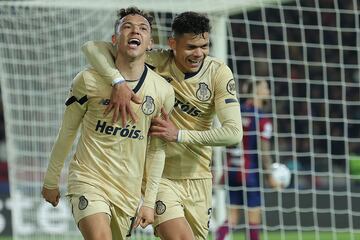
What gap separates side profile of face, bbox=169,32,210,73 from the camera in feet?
19.2

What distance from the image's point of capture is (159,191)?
5996 millimetres

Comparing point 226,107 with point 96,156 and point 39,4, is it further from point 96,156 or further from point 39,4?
point 39,4

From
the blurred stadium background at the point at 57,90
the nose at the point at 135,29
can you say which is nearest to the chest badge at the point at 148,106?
the nose at the point at 135,29

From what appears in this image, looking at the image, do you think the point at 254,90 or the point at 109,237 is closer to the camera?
the point at 109,237

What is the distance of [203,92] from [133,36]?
78 cm

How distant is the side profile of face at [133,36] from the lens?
5387 millimetres

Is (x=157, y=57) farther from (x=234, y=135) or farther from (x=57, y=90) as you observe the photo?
(x=57, y=90)

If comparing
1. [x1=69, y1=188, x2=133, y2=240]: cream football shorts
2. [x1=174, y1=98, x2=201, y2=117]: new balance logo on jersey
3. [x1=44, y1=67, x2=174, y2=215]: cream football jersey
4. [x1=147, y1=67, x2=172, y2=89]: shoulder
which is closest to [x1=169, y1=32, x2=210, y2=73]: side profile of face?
[x1=174, y1=98, x2=201, y2=117]: new balance logo on jersey

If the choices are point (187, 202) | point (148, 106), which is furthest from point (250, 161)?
point (148, 106)

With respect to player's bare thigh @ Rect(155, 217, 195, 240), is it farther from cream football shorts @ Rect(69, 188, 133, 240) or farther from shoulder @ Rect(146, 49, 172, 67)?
shoulder @ Rect(146, 49, 172, 67)

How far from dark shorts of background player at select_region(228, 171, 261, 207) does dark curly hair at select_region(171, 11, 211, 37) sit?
471 centimetres

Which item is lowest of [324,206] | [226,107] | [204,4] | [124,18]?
[324,206]

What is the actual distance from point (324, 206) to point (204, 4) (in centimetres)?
353

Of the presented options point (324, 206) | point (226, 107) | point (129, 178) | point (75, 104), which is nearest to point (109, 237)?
point (129, 178)
